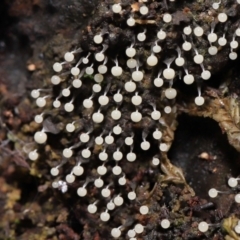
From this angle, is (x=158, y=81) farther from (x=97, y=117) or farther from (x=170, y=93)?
(x=97, y=117)

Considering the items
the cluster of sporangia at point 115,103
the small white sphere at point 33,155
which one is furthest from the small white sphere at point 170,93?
the small white sphere at point 33,155

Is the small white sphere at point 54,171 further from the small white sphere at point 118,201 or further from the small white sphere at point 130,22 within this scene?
the small white sphere at point 130,22

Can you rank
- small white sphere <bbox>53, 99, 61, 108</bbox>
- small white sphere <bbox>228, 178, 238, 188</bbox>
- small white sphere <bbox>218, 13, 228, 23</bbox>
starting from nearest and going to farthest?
1. small white sphere <bbox>218, 13, 228, 23</bbox>
2. small white sphere <bbox>228, 178, 238, 188</bbox>
3. small white sphere <bbox>53, 99, 61, 108</bbox>

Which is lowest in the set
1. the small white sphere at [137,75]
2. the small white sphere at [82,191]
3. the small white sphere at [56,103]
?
the small white sphere at [82,191]

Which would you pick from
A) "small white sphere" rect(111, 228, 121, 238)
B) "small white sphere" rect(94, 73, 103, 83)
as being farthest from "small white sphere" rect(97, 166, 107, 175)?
"small white sphere" rect(94, 73, 103, 83)

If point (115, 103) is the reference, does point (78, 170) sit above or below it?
below

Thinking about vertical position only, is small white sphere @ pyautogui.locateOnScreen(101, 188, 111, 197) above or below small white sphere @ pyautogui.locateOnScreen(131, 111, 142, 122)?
below

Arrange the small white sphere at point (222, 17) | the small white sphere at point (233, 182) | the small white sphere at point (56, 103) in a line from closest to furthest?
the small white sphere at point (222, 17) < the small white sphere at point (233, 182) < the small white sphere at point (56, 103)

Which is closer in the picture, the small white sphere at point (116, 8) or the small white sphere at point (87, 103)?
the small white sphere at point (116, 8)

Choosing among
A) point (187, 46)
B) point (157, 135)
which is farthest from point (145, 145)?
point (187, 46)

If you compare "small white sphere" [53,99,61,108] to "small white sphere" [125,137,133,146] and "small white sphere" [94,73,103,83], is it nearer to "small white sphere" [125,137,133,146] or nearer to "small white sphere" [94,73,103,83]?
"small white sphere" [94,73,103,83]
